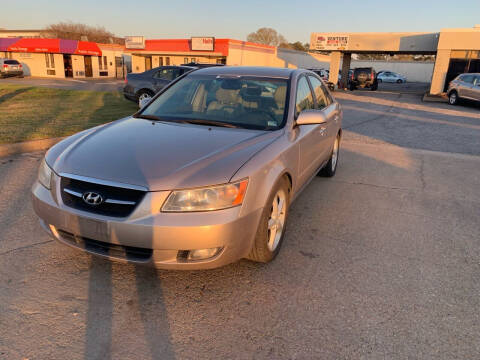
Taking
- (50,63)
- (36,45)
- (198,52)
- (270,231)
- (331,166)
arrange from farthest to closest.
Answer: (50,63) < (36,45) < (198,52) < (331,166) < (270,231)

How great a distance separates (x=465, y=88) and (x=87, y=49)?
39118mm

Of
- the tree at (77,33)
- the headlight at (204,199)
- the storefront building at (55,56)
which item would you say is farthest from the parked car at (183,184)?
the tree at (77,33)

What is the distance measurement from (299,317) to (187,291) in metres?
0.84

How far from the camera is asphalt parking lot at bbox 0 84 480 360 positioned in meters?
2.33

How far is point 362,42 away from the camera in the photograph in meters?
28.7

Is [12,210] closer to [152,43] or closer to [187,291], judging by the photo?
[187,291]

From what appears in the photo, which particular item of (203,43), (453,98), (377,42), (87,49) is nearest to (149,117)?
(453,98)

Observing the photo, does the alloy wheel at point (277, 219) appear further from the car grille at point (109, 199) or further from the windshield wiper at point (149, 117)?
the windshield wiper at point (149, 117)

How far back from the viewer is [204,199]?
2561mm

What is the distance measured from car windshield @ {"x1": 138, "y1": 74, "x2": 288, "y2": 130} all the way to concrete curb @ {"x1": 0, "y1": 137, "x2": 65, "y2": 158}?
3840mm

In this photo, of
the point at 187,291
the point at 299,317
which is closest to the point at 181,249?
the point at 187,291

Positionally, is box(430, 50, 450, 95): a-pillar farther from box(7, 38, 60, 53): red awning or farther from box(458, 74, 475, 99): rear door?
A: box(7, 38, 60, 53): red awning

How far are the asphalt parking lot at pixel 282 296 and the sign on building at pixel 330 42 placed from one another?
27.1 metres

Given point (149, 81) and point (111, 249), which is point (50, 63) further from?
point (111, 249)
